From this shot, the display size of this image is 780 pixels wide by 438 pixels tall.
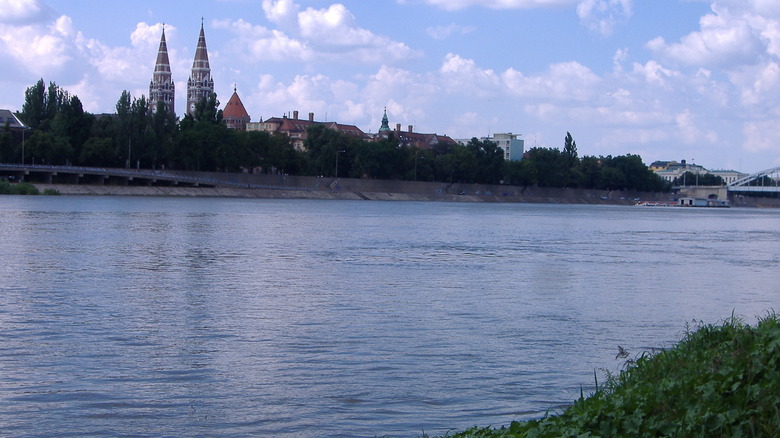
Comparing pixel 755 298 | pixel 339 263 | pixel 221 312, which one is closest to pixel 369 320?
pixel 221 312

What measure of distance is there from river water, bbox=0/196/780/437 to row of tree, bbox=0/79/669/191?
268 ft

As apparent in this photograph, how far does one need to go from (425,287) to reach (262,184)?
11612 cm

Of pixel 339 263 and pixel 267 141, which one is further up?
pixel 267 141

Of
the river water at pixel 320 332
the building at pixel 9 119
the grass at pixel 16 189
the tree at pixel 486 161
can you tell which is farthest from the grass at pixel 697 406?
the tree at pixel 486 161

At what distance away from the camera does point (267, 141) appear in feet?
446

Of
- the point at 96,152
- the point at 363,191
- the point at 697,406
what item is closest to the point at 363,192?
the point at 363,191

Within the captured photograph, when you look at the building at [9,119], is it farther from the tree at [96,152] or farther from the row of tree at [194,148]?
the tree at [96,152]

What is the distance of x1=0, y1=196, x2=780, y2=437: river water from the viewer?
34.8 ft

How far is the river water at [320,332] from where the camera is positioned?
34.8 ft

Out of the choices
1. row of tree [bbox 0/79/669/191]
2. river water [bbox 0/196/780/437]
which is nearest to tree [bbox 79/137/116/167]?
row of tree [bbox 0/79/669/191]

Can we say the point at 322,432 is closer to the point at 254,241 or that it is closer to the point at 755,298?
the point at 755,298

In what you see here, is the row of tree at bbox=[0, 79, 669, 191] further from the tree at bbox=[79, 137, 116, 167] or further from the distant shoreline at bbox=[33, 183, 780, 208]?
the distant shoreline at bbox=[33, 183, 780, 208]

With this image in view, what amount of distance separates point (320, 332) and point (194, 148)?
10993cm

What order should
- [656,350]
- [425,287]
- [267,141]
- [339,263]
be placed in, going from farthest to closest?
[267,141], [339,263], [425,287], [656,350]
